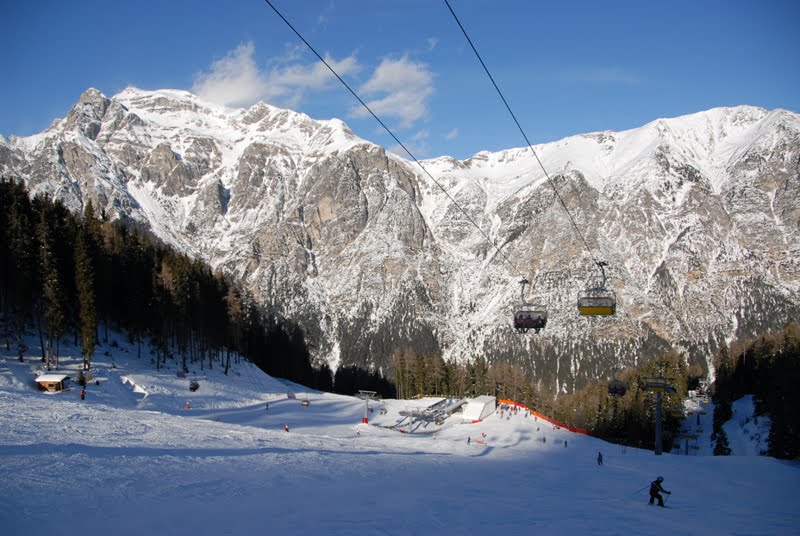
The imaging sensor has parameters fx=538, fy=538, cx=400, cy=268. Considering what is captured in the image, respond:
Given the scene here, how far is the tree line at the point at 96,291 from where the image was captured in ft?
138

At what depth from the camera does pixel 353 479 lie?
21.0 m

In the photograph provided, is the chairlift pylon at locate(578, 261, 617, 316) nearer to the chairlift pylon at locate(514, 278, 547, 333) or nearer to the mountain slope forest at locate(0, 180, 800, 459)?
the chairlift pylon at locate(514, 278, 547, 333)

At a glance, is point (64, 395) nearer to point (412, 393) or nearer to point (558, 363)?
point (412, 393)

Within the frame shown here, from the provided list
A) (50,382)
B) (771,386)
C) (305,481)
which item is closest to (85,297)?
(50,382)

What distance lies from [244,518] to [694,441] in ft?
275

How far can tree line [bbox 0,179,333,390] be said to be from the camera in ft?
138

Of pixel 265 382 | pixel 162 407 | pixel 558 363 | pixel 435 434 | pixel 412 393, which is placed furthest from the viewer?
pixel 558 363

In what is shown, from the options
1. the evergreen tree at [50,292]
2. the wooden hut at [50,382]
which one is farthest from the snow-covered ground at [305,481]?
the evergreen tree at [50,292]

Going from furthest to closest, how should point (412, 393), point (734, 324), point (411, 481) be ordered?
point (734, 324), point (412, 393), point (411, 481)

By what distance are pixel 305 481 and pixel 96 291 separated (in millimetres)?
39864

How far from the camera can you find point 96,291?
164 feet

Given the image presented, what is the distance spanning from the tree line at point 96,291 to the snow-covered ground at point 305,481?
174 inches

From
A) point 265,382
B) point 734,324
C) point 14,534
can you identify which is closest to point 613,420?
point 265,382

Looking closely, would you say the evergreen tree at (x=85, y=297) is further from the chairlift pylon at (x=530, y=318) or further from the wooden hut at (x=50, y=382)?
the chairlift pylon at (x=530, y=318)
